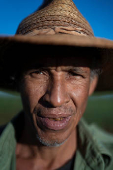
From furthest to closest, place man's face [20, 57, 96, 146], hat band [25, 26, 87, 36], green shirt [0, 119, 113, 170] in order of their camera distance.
→ green shirt [0, 119, 113, 170], man's face [20, 57, 96, 146], hat band [25, 26, 87, 36]

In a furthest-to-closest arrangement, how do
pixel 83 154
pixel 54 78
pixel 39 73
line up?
pixel 83 154 → pixel 39 73 → pixel 54 78

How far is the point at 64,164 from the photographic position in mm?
1660

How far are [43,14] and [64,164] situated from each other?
5.48 feet

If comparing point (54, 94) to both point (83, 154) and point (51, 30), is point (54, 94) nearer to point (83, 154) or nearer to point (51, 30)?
point (51, 30)

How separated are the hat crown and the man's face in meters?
0.25

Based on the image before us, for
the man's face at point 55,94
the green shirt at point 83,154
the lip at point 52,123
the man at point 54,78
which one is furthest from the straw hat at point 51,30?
the green shirt at point 83,154

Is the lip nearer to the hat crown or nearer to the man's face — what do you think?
the man's face

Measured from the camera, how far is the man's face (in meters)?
1.25

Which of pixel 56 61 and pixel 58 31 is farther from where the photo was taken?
pixel 56 61

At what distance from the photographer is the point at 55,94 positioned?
3.90 feet

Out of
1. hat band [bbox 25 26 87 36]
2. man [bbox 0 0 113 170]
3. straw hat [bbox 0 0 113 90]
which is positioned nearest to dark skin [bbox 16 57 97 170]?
man [bbox 0 0 113 170]

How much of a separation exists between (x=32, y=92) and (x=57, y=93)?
0.29 metres

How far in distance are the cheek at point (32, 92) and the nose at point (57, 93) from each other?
0.08m

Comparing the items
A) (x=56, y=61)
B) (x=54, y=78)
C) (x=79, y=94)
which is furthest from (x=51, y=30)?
(x=79, y=94)
